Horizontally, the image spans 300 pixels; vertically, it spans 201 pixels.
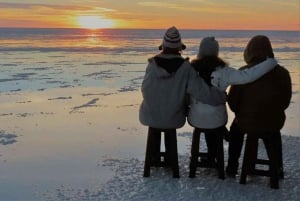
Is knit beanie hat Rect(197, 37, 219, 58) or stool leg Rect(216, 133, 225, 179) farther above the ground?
knit beanie hat Rect(197, 37, 219, 58)

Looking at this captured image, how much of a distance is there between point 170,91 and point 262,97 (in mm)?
928

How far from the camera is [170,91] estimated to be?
201 inches

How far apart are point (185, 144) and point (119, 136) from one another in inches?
39.3

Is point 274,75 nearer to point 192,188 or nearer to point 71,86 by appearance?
point 192,188

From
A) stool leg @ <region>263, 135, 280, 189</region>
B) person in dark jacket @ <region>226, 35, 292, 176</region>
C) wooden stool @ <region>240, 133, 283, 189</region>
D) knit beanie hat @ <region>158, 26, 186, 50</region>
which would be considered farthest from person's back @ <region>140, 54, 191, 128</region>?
stool leg @ <region>263, 135, 280, 189</region>

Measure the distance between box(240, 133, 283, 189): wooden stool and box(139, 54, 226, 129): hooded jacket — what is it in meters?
0.53

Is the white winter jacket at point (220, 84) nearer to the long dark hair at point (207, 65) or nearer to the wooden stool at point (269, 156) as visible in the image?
the long dark hair at point (207, 65)

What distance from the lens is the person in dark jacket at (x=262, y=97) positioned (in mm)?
4883

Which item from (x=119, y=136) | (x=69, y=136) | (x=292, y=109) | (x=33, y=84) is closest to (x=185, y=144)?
(x=119, y=136)

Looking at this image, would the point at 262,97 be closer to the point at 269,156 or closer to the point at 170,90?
the point at 269,156

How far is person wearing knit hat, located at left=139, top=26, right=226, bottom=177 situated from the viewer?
16.4 ft

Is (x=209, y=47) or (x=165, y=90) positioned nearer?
(x=209, y=47)

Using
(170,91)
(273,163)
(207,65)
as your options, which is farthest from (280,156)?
(170,91)

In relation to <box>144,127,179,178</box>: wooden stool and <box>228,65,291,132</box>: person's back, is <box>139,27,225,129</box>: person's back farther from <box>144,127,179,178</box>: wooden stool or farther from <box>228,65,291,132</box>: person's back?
<box>228,65,291,132</box>: person's back
